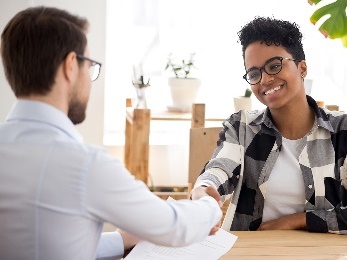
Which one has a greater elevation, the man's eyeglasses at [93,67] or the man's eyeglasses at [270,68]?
the man's eyeglasses at [270,68]

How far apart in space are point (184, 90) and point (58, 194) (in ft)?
9.52

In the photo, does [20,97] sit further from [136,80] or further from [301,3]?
[301,3]

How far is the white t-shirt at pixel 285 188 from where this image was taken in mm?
1883

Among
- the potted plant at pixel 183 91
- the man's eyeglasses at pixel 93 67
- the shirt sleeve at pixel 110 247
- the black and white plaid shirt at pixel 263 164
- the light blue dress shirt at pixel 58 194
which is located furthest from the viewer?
the potted plant at pixel 183 91

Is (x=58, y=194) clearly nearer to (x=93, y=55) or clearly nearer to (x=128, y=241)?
(x=128, y=241)

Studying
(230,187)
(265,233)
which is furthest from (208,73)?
(265,233)

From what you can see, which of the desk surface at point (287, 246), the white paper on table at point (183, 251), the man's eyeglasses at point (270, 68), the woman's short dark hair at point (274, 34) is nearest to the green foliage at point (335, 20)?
the woman's short dark hair at point (274, 34)

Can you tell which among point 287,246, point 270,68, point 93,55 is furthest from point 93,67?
point 93,55

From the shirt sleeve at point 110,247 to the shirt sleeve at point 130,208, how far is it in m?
0.32

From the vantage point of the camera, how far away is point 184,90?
12.7 feet

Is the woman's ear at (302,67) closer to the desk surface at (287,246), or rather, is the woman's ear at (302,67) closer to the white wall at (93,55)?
the desk surface at (287,246)

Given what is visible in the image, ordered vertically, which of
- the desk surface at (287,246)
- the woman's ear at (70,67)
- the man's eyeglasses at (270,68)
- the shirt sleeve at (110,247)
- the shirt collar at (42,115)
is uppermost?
the man's eyeglasses at (270,68)

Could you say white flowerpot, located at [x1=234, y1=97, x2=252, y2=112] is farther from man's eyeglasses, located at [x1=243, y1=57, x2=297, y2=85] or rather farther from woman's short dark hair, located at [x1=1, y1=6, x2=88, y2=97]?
woman's short dark hair, located at [x1=1, y1=6, x2=88, y2=97]

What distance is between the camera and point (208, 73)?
4.33 m
